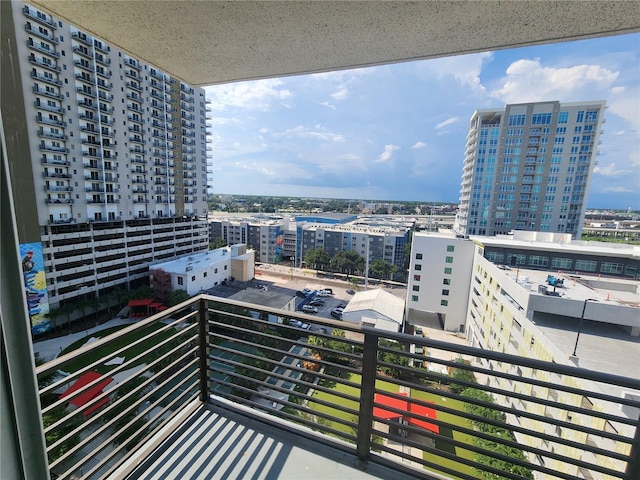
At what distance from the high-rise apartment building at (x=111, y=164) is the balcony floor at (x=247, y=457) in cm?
1021

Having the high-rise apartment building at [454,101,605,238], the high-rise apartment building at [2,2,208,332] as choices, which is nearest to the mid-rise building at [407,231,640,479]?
the high-rise apartment building at [454,101,605,238]

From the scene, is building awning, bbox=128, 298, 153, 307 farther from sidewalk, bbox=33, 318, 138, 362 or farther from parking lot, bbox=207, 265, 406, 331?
parking lot, bbox=207, 265, 406, 331

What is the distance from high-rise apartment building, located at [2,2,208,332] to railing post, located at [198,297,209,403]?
9.91m

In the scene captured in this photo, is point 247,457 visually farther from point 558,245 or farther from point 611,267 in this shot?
point 611,267

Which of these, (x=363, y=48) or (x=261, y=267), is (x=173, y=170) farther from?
(x=363, y=48)

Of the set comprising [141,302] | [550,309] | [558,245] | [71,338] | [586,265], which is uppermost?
[558,245]

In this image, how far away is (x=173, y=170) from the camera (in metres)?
20.2

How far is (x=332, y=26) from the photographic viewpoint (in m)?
1.13

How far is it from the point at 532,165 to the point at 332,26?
28631mm

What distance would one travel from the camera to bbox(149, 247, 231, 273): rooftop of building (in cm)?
1637

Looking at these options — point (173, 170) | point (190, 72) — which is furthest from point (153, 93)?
point (190, 72)

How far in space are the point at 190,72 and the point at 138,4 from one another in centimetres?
61

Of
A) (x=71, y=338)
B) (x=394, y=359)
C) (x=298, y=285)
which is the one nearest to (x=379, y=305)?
(x=394, y=359)

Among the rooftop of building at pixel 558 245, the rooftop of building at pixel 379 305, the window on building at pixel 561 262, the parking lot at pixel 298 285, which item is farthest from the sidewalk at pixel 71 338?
the window on building at pixel 561 262
